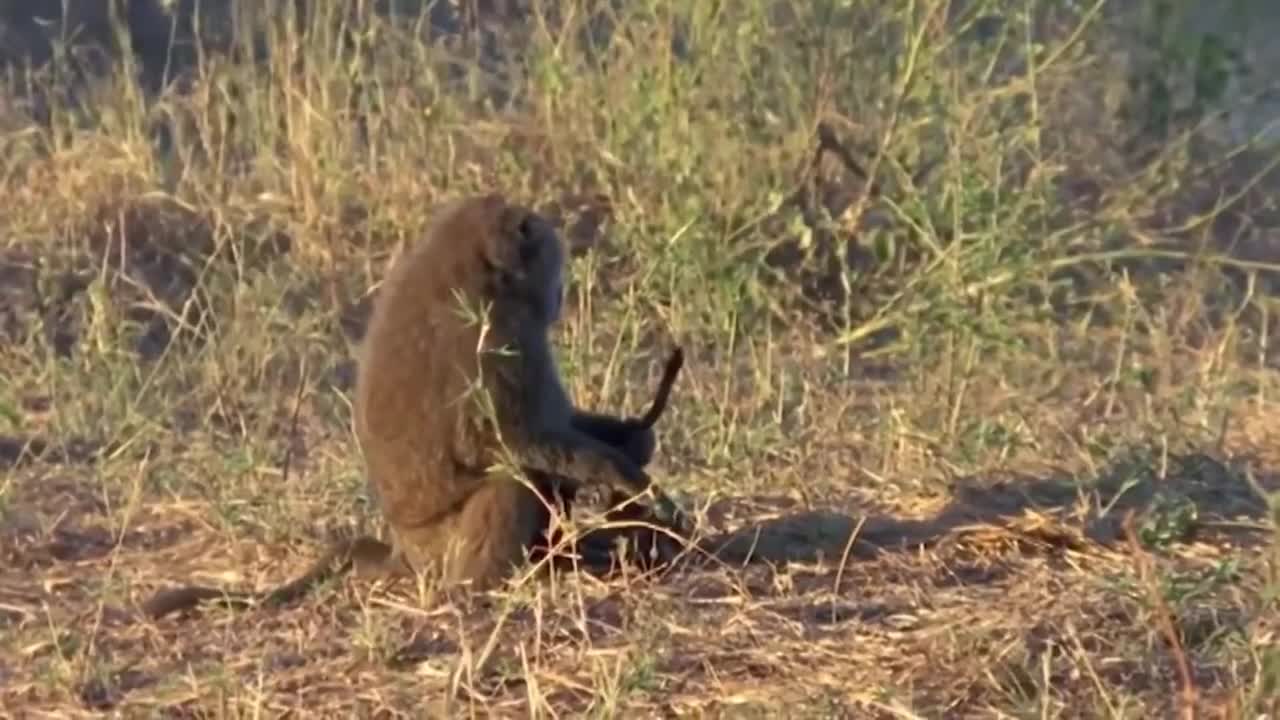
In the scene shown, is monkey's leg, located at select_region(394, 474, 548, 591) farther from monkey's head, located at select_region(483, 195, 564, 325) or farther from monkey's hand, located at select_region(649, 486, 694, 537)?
monkey's head, located at select_region(483, 195, 564, 325)

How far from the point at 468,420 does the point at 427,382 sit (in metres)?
0.13

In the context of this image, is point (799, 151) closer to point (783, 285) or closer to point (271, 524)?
point (783, 285)

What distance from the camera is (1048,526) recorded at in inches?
232

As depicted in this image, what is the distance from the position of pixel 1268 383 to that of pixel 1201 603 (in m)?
2.64

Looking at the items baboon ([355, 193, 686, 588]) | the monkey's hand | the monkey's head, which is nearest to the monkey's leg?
baboon ([355, 193, 686, 588])

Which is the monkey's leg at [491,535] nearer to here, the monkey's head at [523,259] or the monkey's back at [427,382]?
the monkey's back at [427,382]

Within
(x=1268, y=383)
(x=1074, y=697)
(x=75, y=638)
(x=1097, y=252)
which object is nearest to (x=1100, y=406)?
(x=1268, y=383)

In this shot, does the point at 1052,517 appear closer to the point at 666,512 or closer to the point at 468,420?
the point at 666,512

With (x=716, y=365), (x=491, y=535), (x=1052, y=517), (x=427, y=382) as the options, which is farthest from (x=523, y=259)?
(x=716, y=365)

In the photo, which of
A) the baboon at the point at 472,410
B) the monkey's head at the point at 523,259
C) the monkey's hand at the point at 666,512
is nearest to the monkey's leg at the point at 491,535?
the baboon at the point at 472,410

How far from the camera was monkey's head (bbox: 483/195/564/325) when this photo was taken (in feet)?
18.4

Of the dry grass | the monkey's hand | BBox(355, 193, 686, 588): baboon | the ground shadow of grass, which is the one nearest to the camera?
the dry grass

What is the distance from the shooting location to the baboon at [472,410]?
18.1 ft

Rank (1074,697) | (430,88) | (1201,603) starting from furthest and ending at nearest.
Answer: (430,88) < (1201,603) < (1074,697)
